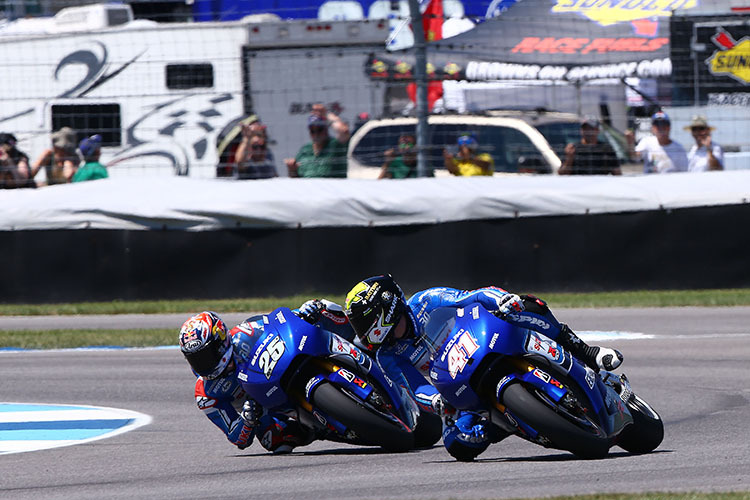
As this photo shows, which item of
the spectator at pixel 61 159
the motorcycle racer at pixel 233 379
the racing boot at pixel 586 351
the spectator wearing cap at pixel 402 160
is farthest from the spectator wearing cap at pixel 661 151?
the racing boot at pixel 586 351

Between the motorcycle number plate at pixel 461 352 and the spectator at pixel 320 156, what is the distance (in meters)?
8.74

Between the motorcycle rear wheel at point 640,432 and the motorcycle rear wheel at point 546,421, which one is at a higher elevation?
the motorcycle rear wheel at point 546,421

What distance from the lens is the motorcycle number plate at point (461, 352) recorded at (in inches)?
233

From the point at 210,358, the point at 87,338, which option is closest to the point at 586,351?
the point at 210,358

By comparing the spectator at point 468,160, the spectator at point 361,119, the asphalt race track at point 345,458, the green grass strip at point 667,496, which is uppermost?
the spectator at point 361,119

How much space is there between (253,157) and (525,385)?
9.31 m

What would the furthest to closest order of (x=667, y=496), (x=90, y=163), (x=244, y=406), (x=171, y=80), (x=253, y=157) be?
(x=171, y=80) → (x=90, y=163) → (x=253, y=157) → (x=244, y=406) → (x=667, y=496)

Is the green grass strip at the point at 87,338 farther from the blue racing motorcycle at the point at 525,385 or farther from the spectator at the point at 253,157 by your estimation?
the blue racing motorcycle at the point at 525,385

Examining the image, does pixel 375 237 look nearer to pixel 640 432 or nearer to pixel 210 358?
pixel 210 358

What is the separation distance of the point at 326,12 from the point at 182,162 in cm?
467

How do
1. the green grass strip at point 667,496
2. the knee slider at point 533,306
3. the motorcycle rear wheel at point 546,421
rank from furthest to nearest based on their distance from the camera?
the knee slider at point 533,306 < the motorcycle rear wheel at point 546,421 < the green grass strip at point 667,496

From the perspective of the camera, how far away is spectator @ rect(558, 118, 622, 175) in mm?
14195

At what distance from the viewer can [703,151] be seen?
47.2 feet

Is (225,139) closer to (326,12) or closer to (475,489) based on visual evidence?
(326,12)
